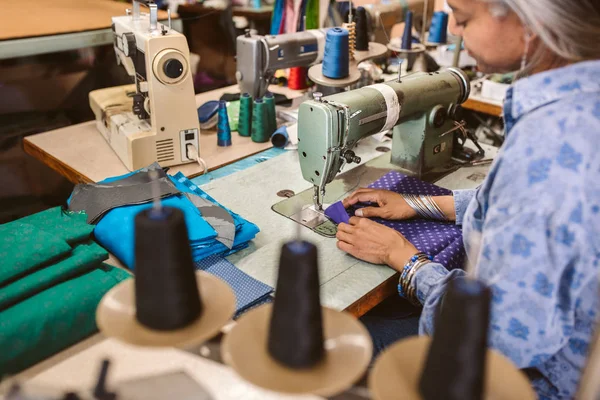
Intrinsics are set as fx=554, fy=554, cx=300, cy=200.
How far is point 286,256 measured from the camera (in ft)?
2.34

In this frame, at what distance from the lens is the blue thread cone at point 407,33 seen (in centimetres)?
288

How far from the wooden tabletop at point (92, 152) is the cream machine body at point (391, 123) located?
559mm

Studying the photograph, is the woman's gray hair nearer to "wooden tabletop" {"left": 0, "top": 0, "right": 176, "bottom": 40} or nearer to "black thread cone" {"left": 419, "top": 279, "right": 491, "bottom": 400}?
"black thread cone" {"left": 419, "top": 279, "right": 491, "bottom": 400}

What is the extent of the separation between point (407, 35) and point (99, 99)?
1573 millimetres

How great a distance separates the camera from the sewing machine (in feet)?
6.33

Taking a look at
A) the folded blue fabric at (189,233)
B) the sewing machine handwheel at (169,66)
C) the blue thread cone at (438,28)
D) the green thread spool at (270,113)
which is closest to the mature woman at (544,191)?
the folded blue fabric at (189,233)

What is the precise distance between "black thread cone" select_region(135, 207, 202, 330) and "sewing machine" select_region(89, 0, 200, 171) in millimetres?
1286

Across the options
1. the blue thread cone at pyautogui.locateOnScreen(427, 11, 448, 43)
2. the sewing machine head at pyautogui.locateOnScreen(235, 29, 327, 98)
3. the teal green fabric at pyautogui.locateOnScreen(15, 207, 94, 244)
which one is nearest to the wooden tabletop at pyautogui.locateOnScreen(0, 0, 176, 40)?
the sewing machine head at pyautogui.locateOnScreen(235, 29, 327, 98)

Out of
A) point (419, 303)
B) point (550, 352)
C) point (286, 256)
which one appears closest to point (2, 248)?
point (286, 256)

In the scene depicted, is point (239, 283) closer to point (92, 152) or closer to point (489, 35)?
point (489, 35)

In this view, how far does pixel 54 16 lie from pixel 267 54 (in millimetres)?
2013

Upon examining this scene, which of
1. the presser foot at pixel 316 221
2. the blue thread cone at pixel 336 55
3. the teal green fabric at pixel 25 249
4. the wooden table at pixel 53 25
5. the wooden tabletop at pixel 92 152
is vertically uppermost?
the blue thread cone at pixel 336 55

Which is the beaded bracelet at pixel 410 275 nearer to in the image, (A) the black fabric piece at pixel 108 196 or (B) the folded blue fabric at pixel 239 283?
(B) the folded blue fabric at pixel 239 283

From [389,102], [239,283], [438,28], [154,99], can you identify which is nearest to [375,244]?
[239,283]
